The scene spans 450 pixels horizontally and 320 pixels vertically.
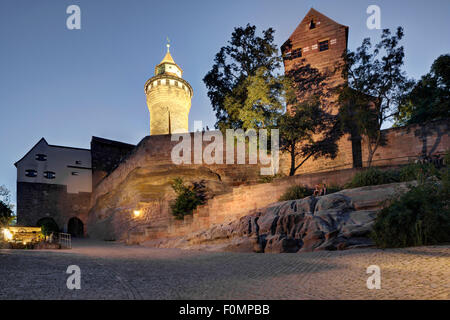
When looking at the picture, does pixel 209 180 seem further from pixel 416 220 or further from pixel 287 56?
pixel 416 220

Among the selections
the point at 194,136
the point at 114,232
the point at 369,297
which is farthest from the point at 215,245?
the point at 114,232

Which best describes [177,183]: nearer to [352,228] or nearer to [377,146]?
[352,228]

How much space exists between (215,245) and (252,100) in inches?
397

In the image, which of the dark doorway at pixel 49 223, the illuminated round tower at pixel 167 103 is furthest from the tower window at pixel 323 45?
the dark doorway at pixel 49 223

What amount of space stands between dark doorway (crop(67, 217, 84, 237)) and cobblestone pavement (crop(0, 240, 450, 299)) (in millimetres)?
27672

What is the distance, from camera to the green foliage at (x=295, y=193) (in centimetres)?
1345

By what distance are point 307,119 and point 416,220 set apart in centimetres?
1162

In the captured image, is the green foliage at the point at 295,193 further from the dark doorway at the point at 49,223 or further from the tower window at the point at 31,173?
the tower window at the point at 31,173

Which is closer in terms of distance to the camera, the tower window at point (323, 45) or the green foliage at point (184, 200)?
the green foliage at point (184, 200)

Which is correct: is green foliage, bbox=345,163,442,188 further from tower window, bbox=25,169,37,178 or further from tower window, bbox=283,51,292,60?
tower window, bbox=25,169,37,178

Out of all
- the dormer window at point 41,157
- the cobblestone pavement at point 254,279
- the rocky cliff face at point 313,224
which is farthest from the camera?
the dormer window at point 41,157

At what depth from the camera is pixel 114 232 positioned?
22.3 meters

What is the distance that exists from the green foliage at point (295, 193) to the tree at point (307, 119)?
5.67m

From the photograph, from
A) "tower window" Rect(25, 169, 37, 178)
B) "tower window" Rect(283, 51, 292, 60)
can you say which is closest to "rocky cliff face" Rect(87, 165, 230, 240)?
"tower window" Rect(283, 51, 292, 60)
